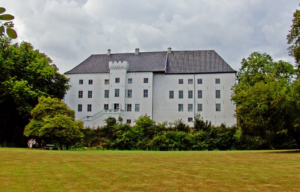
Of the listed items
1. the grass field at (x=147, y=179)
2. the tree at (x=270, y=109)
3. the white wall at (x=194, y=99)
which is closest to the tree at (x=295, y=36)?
the tree at (x=270, y=109)

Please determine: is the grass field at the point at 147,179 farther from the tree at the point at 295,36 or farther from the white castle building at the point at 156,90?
the white castle building at the point at 156,90

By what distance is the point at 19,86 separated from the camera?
4197cm

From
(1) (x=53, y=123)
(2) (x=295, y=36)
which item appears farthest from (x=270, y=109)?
(1) (x=53, y=123)

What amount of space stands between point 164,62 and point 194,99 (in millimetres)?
10317

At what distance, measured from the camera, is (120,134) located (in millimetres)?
44781

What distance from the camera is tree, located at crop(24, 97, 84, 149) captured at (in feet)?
103

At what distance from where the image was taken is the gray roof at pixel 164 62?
61.0 m

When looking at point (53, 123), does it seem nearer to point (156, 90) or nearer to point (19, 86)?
point (19, 86)

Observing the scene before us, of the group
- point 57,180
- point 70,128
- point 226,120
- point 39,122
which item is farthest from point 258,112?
point 226,120

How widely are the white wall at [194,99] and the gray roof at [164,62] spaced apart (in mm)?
1454

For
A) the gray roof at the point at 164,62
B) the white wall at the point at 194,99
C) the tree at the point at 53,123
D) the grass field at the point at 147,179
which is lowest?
the grass field at the point at 147,179

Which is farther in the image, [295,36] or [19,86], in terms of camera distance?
[19,86]

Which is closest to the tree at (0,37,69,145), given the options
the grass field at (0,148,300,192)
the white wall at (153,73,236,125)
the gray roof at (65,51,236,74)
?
the gray roof at (65,51,236,74)

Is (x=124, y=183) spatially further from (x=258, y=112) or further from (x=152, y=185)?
(x=258, y=112)
